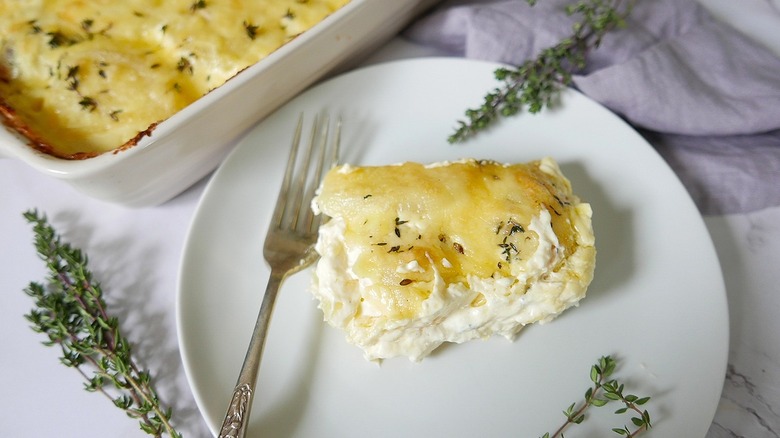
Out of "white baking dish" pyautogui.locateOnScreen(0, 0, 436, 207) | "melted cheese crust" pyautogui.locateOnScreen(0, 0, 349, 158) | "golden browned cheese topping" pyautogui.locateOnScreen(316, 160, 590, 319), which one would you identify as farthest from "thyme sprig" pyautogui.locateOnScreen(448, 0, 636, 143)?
"melted cheese crust" pyautogui.locateOnScreen(0, 0, 349, 158)

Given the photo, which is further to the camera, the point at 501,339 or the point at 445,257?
the point at 501,339

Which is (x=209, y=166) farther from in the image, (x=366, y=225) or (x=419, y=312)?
(x=419, y=312)

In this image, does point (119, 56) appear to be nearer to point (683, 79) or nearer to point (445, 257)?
point (445, 257)

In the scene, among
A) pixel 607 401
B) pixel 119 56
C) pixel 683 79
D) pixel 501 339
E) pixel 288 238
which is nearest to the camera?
pixel 607 401

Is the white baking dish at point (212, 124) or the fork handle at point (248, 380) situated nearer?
the fork handle at point (248, 380)

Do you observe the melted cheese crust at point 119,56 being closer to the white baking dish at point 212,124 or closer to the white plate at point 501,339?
the white baking dish at point 212,124

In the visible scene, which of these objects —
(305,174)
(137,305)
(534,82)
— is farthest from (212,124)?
(534,82)

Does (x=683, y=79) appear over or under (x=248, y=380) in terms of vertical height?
over

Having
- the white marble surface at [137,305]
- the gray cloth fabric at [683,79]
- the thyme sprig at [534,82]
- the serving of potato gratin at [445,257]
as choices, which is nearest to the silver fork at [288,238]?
the serving of potato gratin at [445,257]

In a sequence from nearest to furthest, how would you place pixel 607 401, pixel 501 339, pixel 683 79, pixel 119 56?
pixel 607 401 → pixel 501 339 → pixel 119 56 → pixel 683 79
